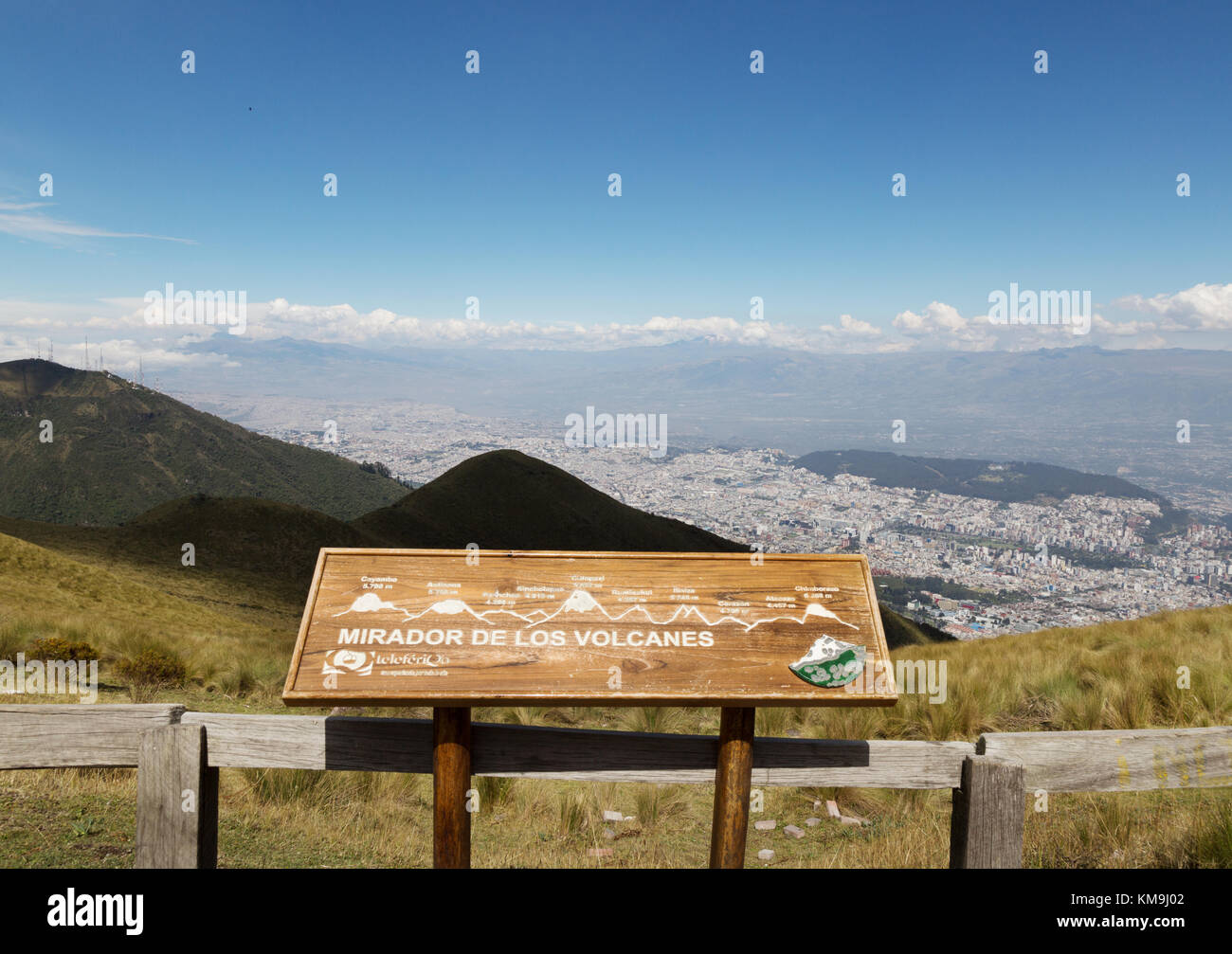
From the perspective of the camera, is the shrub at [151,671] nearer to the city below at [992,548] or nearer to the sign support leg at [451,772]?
the sign support leg at [451,772]

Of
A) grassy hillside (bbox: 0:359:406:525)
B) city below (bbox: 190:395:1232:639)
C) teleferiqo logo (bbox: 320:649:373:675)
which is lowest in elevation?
city below (bbox: 190:395:1232:639)

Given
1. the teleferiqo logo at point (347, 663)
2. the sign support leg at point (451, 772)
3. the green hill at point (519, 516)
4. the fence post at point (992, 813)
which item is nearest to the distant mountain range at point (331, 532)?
the green hill at point (519, 516)

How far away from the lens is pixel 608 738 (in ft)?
12.5


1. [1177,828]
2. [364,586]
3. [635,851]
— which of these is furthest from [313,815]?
[1177,828]

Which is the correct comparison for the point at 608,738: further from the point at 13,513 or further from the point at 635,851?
the point at 13,513

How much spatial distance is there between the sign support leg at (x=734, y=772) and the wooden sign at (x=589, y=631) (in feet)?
1.01

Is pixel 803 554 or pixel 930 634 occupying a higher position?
pixel 803 554

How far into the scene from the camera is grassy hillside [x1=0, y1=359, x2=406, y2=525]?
4063 inches

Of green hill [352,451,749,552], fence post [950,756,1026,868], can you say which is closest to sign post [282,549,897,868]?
fence post [950,756,1026,868]
